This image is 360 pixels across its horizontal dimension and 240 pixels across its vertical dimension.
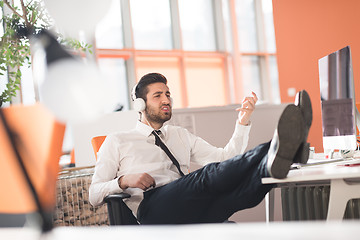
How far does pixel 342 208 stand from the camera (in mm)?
1747

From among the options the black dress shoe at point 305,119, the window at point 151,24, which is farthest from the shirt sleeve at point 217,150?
the window at point 151,24

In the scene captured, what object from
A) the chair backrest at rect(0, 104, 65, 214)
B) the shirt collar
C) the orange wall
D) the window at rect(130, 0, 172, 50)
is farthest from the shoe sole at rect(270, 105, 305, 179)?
the window at rect(130, 0, 172, 50)

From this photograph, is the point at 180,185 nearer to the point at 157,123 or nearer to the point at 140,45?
the point at 157,123

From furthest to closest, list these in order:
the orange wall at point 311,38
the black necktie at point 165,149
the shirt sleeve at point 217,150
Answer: the orange wall at point 311,38, the shirt sleeve at point 217,150, the black necktie at point 165,149

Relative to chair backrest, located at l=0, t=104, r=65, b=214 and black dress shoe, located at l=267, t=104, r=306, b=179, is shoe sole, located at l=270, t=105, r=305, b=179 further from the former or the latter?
chair backrest, located at l=0, t=104, r=65, b=214

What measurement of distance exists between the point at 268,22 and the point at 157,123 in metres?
9.08

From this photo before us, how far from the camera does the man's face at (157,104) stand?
2.68 meters

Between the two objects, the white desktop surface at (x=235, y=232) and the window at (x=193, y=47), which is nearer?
the white desktop surface at (x=235, y=232)

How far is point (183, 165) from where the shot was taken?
8.72 ft

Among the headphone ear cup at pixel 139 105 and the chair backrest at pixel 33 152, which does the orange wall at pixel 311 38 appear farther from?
the chair backrest at pixel 33 152

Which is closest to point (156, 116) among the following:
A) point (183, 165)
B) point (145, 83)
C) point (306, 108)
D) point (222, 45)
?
point (145, 83)

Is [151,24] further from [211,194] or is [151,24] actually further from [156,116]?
[211,194]

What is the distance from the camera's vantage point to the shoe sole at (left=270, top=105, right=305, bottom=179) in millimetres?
1583

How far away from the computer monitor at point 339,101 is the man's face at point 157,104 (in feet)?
2.66
